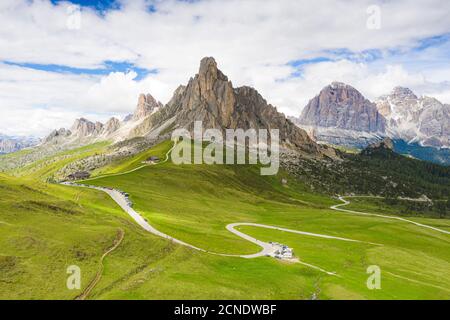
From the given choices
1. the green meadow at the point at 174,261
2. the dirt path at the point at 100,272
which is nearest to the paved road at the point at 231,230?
the green meadow at the point at 174,261

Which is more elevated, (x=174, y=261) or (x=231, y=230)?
(x=174, y=261)

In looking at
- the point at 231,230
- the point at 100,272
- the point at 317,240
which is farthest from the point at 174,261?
the point at 317,240

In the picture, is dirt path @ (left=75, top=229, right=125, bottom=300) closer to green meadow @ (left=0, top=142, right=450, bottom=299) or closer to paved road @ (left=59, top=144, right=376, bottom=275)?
green meadow @ (left=0, top=142, right=450, bottom=299)

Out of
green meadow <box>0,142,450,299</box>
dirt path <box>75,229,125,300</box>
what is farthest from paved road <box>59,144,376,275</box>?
dirt path <box>75,229,125,300</box>

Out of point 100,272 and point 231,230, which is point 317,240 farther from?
point 100,272

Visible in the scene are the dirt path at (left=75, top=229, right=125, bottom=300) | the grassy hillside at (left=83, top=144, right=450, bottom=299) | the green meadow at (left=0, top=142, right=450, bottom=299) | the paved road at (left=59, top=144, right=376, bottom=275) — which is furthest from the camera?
the paved road at (left=59, top=144, right=376, bottom=275)

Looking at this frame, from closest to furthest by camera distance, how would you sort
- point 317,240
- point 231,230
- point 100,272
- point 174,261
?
point 100,272, point 174,261, point 317,240, point 231,230

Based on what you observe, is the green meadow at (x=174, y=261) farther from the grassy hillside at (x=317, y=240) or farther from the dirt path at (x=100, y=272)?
the dirt path at (x=100, y=272)

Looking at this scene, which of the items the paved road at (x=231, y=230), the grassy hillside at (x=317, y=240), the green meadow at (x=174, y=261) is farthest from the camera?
the paved road at (x=231, y=230)

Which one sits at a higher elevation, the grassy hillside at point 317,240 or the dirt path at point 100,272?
the dirt path at point 100,272

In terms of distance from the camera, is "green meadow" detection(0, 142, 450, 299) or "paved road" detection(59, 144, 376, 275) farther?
"paved road" detection(59, 144, 376, 275)

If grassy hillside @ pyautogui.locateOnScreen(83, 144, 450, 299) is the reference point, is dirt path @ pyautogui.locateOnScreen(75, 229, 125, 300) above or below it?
above

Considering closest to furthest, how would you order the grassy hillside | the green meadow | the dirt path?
the dirt path
the green meadow
the grassy hillside
